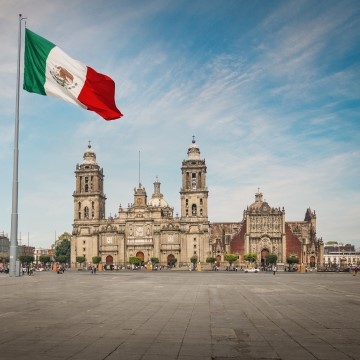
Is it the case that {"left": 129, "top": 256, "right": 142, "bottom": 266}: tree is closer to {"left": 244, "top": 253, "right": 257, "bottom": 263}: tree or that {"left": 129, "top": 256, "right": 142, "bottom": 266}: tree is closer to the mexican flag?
{"left": 244, "top": 253, "right": 257, "bottom": 263}: tree

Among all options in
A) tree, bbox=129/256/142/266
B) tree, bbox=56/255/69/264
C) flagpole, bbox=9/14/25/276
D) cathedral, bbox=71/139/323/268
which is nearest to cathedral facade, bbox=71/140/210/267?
cathedral, bbox=71/139/323/268

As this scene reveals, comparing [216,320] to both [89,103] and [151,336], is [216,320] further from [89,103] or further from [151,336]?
[89,103]

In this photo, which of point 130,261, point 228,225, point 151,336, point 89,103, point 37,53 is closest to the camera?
point 151,336

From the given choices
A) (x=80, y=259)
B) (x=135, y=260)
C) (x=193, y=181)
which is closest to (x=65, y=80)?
(x=135, y=260)

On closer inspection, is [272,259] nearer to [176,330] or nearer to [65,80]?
[65,80]

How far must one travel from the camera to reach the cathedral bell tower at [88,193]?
392 ft

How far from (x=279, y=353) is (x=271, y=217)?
11590 cm

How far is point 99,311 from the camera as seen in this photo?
15492 mm

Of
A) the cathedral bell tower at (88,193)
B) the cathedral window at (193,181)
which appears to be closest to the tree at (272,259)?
the cathedral window at (193,181)

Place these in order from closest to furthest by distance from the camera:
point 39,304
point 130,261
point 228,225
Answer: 1. point 39,304
2. point 130,261
3. point 228,225

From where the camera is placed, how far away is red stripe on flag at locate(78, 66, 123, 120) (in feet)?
68.1

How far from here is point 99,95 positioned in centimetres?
2134

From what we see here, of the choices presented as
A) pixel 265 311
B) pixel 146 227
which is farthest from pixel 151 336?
pixel 146 227

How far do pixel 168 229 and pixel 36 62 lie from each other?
94.6 m
